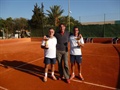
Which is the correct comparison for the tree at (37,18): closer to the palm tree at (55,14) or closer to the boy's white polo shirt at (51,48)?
the palm tree at (55,14)

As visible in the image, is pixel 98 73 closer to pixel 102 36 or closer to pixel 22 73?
pixel 22 73

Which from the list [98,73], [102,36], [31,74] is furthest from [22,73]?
[102,36]

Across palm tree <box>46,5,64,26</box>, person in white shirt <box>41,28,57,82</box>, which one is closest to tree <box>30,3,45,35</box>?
palm tree <box>46,5,64,26</box>

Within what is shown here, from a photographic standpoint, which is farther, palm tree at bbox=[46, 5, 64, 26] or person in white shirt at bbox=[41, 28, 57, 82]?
palm tree at bbox=[46, 5, 64, 26]

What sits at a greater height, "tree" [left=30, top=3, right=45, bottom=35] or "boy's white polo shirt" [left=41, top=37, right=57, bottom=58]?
"tree" [left=30, top=3, right=45, bottom=35]

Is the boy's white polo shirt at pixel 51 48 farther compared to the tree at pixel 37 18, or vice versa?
the tree at pixel 37 18

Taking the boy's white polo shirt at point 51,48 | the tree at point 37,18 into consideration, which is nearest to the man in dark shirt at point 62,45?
the boy's white polo shirt at point 51,48

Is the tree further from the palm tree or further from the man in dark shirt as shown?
the man in dark shirt

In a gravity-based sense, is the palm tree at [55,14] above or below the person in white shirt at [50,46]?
above

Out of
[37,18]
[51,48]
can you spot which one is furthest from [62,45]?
[37,18]

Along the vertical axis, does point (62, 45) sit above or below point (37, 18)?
below

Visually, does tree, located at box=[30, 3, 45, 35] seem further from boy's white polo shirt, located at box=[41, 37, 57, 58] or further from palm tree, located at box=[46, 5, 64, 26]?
boy's white polo shirt, located at box=[41, 37, 57, 58]

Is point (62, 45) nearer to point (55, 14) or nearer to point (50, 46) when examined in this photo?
point (50, 46)

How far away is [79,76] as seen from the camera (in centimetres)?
636
